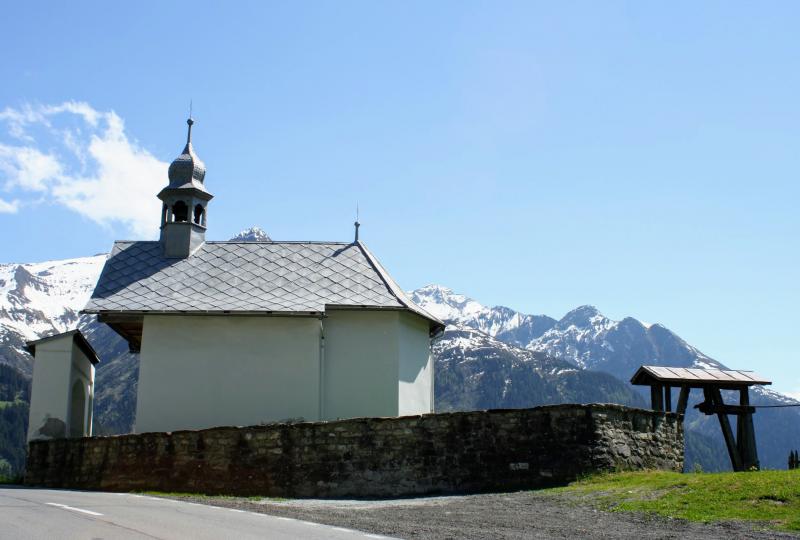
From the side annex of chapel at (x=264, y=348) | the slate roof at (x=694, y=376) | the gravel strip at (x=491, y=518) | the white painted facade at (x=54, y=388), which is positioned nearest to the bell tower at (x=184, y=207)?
the side annex of chapel at (x=264, y=348)

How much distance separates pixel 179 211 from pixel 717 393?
2213 cm

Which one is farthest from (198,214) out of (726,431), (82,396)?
(726,431)

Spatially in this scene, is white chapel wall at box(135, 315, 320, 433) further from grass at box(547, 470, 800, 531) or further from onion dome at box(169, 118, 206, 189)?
grass at box(547, 470, 800, 531)

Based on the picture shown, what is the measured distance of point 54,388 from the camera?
2861 cm

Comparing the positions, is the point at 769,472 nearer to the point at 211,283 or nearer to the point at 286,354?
the point at 286,354

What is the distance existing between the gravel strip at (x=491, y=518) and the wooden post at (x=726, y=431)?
24.2 ft

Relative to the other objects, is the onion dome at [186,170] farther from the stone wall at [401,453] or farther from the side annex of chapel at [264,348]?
the stone wall at [401,453]

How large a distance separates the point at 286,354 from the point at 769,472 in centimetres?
1728

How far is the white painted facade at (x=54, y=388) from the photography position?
92.2ft

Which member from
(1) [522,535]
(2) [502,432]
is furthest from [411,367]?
(1) [522,535]

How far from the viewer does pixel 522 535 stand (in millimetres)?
13156

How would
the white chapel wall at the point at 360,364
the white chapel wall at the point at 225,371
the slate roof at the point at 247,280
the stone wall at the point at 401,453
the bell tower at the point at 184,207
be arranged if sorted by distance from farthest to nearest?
the bell tower at the point at 184,207 < the slate roof at the point at 247,280 < the white chapel wall at the point at 360,364 < the white chapel wall at the point at 225,371 < the stone wall at the point at 401,453

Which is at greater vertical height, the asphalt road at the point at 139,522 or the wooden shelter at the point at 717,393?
the wooden shelter at the point at 717,393

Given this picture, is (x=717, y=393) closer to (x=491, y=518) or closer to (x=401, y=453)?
(x=401, y=453)
